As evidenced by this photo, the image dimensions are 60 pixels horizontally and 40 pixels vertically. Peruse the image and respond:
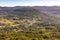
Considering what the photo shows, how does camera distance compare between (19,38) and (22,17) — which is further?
(22,17)

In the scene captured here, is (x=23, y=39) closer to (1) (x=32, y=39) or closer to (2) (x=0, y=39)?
(1) (x=32, y=39)

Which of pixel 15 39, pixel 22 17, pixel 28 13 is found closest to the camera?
pixel 15 39

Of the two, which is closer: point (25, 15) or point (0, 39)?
point (0, 39)

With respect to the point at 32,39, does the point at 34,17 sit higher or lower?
lower

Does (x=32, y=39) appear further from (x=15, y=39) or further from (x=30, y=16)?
(x=30, y=16)

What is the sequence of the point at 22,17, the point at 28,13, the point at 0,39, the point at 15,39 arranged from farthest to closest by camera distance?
the point at 28,13 < the point at 22,17 < the point at 15,39 < the point at 0,39

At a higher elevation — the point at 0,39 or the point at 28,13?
the point at 0,39

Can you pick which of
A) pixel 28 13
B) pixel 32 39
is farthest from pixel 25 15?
pixel 32 39

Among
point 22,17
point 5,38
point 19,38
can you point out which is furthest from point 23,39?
point 22,17
